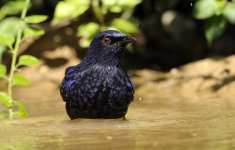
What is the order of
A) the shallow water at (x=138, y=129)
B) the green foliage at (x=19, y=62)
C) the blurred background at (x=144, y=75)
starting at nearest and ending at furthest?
the shallow water at (x=138, y=129)
the blurred background at (x=144, y=75)
the green foliage at (x=19, y=62)

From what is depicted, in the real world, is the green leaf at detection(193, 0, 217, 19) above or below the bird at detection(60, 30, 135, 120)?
above

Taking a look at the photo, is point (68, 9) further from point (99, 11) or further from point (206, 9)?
point (206, 9)

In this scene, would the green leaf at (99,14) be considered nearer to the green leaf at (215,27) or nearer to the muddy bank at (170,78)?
the muddy bank at (170,78)

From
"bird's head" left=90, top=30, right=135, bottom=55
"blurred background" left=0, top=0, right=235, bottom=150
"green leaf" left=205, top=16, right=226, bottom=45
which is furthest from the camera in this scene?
"green leaf" left=205, top=16, right=226, bottom=45

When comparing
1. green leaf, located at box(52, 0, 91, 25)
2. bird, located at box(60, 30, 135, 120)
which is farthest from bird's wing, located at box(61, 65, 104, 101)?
green leaf, located at box(52, 0, 91, 25)

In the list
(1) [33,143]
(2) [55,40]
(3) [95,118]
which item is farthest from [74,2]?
(1) [33,143]

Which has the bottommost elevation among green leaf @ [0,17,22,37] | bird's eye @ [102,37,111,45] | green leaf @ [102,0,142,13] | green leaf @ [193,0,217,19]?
green leaf @ [0,17,22,37]

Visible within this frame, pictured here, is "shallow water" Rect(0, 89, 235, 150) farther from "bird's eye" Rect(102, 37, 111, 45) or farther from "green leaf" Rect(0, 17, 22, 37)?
"green leaf" Rect(0, 17, 22, 37)

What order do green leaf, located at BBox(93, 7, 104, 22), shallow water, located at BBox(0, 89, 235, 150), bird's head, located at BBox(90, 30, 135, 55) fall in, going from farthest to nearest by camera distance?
green leaf, located at BBox(93, 7, 104, 22) → bird's head, located at BBox(90, 30, 135, 55) → shallow water, located at BBox(0, 89, 235, 150)

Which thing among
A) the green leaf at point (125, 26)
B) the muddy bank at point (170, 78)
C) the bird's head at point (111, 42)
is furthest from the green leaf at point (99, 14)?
the bird's head at point (111, 42)
